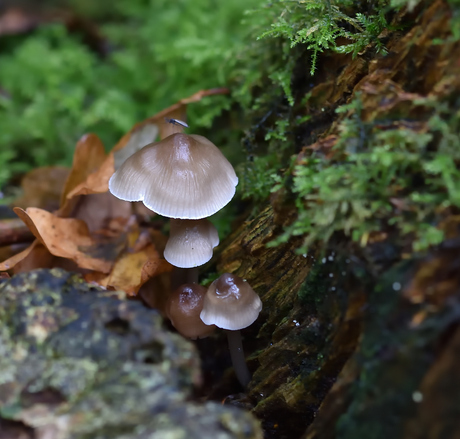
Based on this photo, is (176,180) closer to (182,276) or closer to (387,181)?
(182,276)

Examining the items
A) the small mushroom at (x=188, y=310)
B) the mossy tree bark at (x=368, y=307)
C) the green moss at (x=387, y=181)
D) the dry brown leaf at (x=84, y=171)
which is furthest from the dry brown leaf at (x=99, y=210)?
the green moss at (x=387, y=181)

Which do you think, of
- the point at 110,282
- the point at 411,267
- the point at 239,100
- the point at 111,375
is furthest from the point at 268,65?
the point at 111,375

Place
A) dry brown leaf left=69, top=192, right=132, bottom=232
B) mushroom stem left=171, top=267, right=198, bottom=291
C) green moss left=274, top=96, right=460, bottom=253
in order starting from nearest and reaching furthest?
1. green moss left=274, top=96, right=460, bottom=253
2. mushroom stem left=171, top=267, right=198, bottom=291
3. dry brown leaf left=69, top=192, right=132, bottom=232

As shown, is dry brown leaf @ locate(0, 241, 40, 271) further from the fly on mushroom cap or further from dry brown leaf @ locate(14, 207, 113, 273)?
the fly on mushroom cap

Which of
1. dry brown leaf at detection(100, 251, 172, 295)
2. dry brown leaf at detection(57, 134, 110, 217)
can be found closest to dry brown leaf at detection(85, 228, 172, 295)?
dry brown leaf at detection(100, 251, 172, 295)

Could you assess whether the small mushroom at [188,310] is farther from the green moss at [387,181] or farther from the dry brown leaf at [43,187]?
the dry brown leaf at [43,187]

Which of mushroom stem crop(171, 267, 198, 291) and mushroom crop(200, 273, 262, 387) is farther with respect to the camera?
mushroom stem crop(171, 267, 198, 291)

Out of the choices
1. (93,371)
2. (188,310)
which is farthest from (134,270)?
(93,371)
